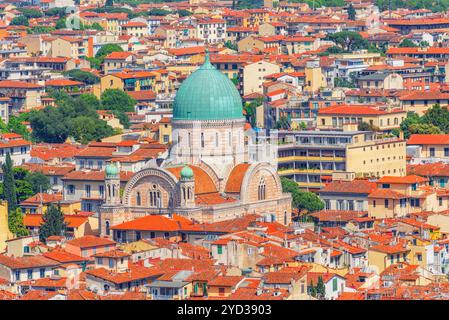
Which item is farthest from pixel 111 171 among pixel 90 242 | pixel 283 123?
pixel 283 123

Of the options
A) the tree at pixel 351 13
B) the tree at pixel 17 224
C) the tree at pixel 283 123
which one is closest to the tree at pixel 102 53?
the tree at pixel 351 13

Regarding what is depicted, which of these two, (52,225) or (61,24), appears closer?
(52,225)

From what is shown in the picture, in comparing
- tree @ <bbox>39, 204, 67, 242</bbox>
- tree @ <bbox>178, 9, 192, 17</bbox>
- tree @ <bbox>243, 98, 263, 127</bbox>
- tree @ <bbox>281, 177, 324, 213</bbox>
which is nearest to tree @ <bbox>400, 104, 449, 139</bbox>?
tree @ <bbox>243, 98, 263, 127</bbox>

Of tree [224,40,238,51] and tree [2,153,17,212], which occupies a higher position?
tree [224,40,238,51]

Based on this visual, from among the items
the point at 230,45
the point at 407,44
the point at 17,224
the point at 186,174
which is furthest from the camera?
the point at 230,45

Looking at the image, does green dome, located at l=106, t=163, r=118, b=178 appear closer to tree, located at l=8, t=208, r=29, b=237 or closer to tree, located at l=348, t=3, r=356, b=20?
tree, located at l=8, t=208, r=29, b=237

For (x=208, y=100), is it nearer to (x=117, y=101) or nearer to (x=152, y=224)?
(x=152, y=224)
